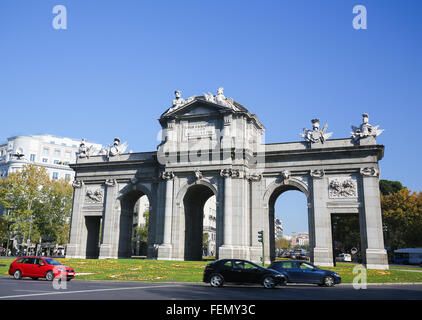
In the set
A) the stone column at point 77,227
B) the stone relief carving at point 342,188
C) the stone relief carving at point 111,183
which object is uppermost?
the stone relief carving at point 111,183

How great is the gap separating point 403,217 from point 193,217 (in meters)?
45.1

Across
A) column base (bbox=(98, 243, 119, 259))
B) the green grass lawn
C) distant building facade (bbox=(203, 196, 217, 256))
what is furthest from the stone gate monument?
distant building facade (bbox=(203, 196, 217, 256))

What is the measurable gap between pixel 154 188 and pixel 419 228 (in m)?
50.9

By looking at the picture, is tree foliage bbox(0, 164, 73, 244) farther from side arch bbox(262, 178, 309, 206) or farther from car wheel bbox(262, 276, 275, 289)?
car wheel bbox(262, 276, 275, 289)

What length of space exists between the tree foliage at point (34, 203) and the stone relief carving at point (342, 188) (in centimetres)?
4789

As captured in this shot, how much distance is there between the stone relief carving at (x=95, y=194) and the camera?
50.9 m

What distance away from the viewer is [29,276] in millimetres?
23766

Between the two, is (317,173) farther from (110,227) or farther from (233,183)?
(110,227)

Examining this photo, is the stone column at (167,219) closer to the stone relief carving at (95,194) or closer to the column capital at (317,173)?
the stone relief carving at (95,194)

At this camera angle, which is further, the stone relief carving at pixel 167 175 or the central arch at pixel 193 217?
the central arch at pixel 193 217

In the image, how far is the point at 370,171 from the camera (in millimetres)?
39719

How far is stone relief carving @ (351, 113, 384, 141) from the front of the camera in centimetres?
4059

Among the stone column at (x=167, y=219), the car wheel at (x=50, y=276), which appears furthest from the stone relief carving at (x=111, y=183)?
the car wheel at (x=50, y=276)

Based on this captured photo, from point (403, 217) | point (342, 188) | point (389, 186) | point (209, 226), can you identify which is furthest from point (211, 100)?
point (209, 226)
